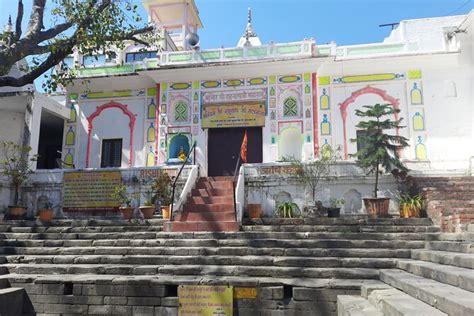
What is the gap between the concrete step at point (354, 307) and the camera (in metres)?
4.42

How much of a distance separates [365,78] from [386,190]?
15.0ft

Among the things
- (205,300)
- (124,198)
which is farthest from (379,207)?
(124,198)

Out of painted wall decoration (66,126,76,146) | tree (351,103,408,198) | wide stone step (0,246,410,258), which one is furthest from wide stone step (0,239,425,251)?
painted wall decoration (66,126,76,146)

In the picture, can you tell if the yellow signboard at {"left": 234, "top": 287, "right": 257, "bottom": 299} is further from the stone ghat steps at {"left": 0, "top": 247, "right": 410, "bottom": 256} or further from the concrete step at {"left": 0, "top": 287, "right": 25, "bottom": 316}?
the concrete step at {"left": 0, "top": 287, "right": 25, "bottom": 316}

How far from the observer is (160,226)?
28.6 ft

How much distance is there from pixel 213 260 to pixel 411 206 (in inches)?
192

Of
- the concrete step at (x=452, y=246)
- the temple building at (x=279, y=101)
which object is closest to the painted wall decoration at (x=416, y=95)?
the temple building at (x=279, y=101)

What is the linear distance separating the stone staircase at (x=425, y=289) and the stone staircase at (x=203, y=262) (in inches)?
14.4

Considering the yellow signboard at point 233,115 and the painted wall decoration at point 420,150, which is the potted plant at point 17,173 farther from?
the painted wall decoration at point 420,150

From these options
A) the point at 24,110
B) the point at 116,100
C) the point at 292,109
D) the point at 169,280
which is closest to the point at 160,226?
the point at 169,280

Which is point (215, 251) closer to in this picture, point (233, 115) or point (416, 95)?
point (233, 115)

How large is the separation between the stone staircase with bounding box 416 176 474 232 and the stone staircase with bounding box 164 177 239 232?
13.8 feet

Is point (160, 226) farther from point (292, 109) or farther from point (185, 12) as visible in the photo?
point (185, 12)

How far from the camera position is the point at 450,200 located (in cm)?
878
